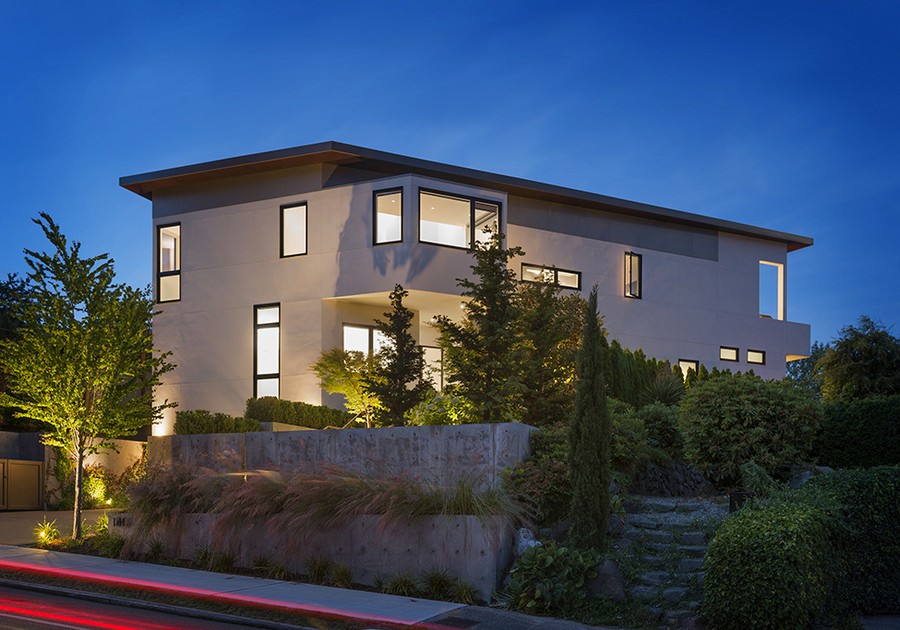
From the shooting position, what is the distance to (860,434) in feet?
48.4

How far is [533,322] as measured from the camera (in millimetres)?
17438

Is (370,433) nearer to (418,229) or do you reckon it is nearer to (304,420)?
(304,420)

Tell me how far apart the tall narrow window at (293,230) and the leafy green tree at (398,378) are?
6.62 meters

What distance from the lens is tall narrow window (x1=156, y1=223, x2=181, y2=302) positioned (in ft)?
86.7

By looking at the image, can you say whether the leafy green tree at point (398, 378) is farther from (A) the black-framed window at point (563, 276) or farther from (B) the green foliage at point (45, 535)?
(A) the black-framed window at point (563, 276)

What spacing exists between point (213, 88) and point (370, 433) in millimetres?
157939

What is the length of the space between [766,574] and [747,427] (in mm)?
4464

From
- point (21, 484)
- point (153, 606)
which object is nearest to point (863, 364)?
point (153, 606)

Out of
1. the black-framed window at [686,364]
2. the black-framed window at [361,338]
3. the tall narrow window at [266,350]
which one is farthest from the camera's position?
the black-framed window at [686,364]

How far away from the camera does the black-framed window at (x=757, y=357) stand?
1238 inches

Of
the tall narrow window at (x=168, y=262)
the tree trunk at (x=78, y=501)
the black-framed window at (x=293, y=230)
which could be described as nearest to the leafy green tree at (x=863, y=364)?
the black-framed window at (x=293, y=230)

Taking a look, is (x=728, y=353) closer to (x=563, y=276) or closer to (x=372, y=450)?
(x=563, y=276)

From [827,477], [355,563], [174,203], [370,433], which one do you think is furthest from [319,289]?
[827,477]

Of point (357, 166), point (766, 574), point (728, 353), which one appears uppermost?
point (357, 166)
